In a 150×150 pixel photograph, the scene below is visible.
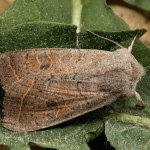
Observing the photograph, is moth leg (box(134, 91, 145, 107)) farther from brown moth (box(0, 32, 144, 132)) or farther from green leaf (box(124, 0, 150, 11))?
green leaf (box(124, 0, 150, 11))

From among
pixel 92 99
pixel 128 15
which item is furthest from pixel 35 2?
pixel 128 15

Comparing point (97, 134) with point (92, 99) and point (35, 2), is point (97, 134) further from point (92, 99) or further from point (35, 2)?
point (35, 2)

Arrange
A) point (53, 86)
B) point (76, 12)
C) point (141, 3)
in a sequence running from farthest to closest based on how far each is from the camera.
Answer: point (141, 3) → point (76, 12) → point (53, 86)

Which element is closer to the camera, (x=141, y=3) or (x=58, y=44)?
(x=58, y=44)

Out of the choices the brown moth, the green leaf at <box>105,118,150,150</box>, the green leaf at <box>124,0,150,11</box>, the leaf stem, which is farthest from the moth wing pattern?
the green leaf at <box>124,0,150,11</box>

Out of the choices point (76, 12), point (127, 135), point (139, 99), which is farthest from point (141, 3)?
point (127, 135)

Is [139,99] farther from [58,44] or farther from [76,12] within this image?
[76,12]

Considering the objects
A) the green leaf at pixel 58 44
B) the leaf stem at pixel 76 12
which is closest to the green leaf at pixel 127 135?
the green leaf at pixel 58 44
